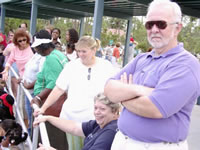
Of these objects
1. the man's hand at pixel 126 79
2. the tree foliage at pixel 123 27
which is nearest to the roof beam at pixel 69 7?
the tree foliage at pixel 123 27

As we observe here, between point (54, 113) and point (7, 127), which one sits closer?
point (54, 113)

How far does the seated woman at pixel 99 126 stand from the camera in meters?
2.01

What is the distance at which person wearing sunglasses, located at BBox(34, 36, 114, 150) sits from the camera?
2711mm

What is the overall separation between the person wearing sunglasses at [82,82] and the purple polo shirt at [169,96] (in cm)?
110

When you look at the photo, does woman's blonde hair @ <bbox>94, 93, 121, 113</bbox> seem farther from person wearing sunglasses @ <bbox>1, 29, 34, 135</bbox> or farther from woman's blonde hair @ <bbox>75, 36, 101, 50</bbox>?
person wearing sunglasses @ <bbox>1, 29, 34, 135</bbox>

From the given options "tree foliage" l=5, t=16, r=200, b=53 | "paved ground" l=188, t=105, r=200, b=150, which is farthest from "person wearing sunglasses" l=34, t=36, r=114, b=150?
"tree foliage" l=5, t=16, r=200, b=53

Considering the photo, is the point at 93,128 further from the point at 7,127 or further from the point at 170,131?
the point at 7,127

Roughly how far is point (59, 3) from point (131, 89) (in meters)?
9.50

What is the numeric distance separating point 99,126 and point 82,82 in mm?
637

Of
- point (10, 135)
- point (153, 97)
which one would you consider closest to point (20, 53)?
point (10, 135)

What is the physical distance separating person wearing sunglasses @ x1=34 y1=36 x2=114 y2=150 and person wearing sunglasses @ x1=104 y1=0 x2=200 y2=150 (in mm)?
1045

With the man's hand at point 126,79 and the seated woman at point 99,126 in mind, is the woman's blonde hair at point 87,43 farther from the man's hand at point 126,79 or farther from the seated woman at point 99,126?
the man's hand at point 126,79

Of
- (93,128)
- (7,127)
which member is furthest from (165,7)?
(7,127)

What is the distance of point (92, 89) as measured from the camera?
107 inches
